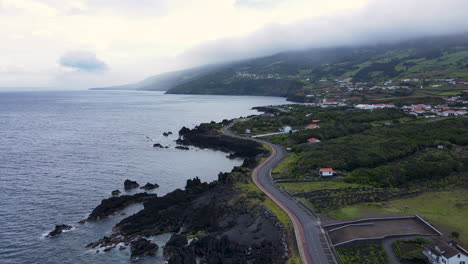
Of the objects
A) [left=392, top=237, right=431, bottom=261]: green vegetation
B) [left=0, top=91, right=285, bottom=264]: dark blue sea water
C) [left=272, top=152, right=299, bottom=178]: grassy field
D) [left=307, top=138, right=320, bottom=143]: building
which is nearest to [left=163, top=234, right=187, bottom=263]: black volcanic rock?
[left=0, top=91, right=285, bottom=264]: dark blue sea water

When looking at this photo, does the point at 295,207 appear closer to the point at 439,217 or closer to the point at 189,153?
the point at 439,217

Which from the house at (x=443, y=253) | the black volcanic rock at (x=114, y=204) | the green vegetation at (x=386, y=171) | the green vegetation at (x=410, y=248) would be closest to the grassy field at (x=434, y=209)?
the green vegetation at (x=386, y=171)

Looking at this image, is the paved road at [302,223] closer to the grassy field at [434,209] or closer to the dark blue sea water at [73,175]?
the grassy field at [434,209]

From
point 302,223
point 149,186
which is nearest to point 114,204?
point 149,186

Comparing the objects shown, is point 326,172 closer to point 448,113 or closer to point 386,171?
point 386,171

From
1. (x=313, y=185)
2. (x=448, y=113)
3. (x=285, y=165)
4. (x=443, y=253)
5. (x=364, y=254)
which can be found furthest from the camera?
(x=448, y=113)

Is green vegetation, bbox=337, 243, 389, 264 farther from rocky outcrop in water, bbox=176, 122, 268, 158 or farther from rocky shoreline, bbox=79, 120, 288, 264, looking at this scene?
rocky outcrop in water, bbox=176, 122, 268, 158
